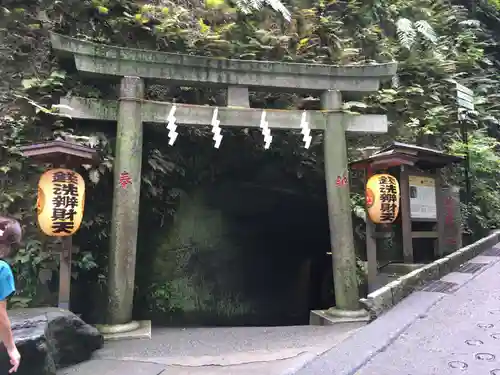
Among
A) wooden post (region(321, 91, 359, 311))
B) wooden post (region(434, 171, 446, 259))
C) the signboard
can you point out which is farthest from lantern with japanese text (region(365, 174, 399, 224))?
wooden post (region(434, 171, 446, 259))

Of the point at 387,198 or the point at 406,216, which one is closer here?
the point at 387,198

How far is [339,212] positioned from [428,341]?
128 inches

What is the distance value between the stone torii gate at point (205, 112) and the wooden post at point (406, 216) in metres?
1.08

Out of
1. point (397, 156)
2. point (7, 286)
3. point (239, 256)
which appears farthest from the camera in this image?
point (239, 256)

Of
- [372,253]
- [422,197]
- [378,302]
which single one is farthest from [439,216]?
[378,302]

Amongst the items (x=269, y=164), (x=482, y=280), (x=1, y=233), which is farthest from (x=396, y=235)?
(x=1, y=233)

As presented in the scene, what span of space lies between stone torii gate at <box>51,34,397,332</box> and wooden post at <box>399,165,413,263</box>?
1.08m

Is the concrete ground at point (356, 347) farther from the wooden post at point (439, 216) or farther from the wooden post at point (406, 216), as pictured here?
the wooden post at point (439, 216)

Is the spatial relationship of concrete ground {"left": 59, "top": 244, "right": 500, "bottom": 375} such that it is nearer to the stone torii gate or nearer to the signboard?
the stone torii gate

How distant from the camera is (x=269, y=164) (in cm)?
974

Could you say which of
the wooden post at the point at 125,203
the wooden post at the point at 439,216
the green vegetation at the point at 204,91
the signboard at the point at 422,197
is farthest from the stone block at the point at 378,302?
the wooden post at the point at 125,203

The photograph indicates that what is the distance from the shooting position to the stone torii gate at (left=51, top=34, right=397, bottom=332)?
20.9 feet

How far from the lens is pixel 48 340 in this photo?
4215 millimetres

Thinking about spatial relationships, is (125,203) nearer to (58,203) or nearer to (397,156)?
(58,203)
